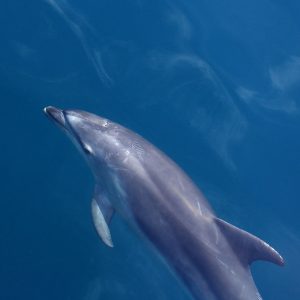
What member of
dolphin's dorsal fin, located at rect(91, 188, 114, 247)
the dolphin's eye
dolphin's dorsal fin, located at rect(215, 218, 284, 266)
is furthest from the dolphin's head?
dolphin's dorsal fin, located at rect(215, 218, 284, 266)

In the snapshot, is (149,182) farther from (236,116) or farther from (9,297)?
(236,116)

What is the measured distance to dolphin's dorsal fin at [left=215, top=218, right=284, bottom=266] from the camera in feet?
22.9

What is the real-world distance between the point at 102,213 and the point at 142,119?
9.37 feet

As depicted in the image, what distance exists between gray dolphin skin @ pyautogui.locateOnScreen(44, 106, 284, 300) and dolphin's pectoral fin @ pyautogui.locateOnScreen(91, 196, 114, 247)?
0.33 meters

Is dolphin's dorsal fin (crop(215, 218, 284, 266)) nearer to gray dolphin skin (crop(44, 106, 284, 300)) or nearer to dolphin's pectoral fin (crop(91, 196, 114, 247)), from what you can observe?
gray dolphin skin (crop(44, 106, 284, 300))

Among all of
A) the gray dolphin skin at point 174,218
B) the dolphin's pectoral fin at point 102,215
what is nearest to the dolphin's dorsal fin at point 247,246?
the gray dolphin skin at point 174,218

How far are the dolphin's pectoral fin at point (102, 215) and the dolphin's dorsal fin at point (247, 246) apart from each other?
1.80m

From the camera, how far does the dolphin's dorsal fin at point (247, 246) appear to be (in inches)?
275

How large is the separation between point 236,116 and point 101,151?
14.4 ft

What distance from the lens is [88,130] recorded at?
7820 mm

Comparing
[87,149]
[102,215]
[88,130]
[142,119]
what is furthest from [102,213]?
[142,119]

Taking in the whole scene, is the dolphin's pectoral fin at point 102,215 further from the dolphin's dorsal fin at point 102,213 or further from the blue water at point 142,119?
the blue water at point 142,119

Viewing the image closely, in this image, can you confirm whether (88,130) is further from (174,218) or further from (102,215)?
(174,218)

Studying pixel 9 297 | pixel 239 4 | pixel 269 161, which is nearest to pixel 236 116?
pixel 269 161
